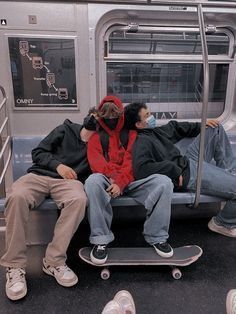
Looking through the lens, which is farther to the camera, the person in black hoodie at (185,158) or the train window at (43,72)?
the train window at (43,72)

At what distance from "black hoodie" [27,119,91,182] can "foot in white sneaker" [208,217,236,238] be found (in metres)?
1.28

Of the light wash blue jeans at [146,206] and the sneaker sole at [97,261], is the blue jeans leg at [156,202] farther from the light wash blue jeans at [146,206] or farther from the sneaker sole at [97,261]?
the sneaker sole at [97,261]

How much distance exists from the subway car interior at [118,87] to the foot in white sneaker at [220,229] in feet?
0.21

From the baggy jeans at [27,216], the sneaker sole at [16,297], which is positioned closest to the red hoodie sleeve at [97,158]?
the baggy jeans at [27,216]

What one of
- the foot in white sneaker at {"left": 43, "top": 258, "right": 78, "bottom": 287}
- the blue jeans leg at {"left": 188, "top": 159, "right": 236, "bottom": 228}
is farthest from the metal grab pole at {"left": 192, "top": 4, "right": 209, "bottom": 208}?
the foot in white sneaker at {"left": 43, "top": 258, "right": 78, "bottom": 287}

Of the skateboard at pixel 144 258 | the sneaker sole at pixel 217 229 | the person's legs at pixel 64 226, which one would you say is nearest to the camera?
the person's legs at pixel 64 226

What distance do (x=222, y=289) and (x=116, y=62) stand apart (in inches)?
82.5

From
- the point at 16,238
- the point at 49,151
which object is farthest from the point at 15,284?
the point at 49,151

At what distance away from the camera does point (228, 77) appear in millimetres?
2977

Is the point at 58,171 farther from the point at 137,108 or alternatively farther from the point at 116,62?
the point at 116,62

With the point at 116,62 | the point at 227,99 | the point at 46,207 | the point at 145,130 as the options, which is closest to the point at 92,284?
the point at 46,207

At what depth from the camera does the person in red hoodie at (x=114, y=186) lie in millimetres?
2064

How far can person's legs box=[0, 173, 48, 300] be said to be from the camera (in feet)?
6.39

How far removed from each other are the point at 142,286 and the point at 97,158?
98 cm
